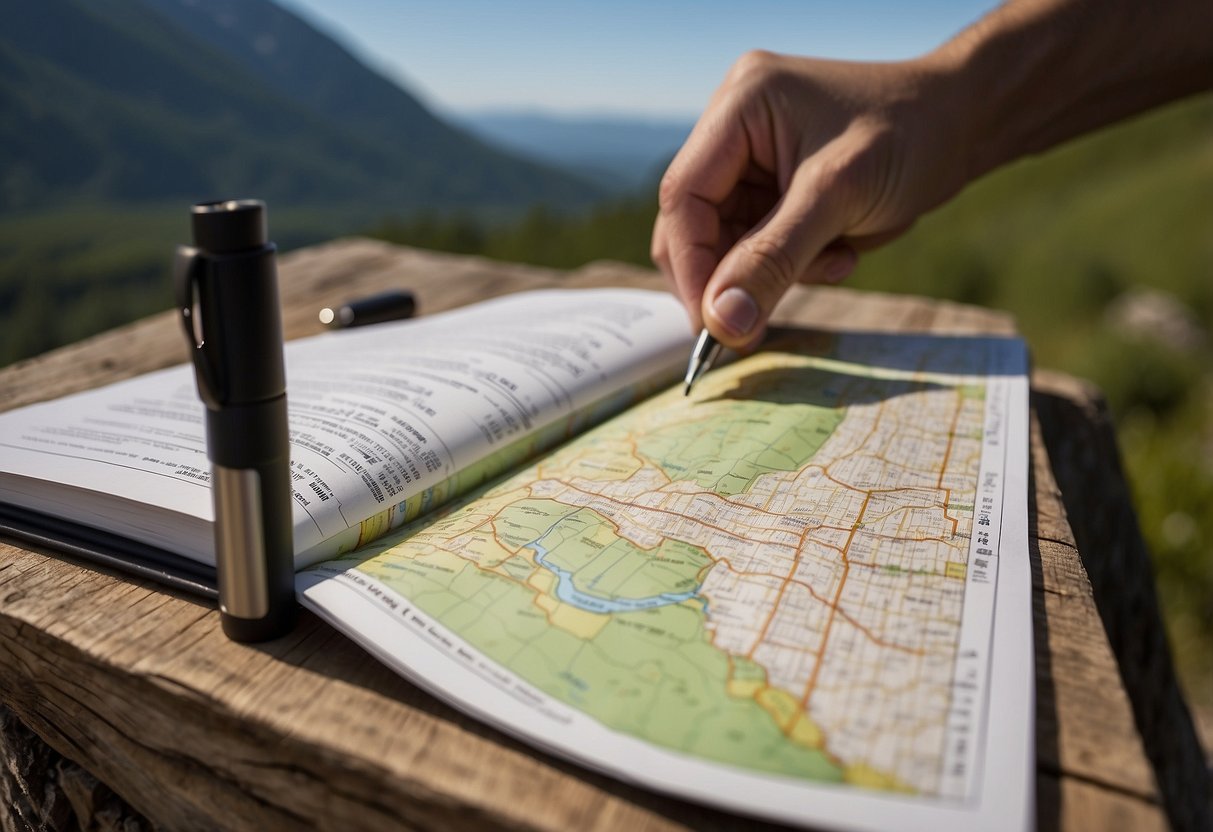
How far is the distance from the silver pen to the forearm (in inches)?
25.4

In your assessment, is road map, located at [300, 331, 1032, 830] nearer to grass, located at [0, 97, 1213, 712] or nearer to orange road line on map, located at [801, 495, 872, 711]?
orange road line on map, located at [801, 495, 872, 711]

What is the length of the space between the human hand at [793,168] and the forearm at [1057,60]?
0.28 feet

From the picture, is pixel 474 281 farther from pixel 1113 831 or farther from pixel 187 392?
pixel 1113 831

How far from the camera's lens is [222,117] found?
28.8m

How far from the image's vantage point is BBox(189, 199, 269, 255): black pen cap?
1.69 ft

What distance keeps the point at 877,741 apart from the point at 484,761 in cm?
25

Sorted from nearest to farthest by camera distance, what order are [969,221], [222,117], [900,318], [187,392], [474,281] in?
1. [187,392]
2. [900,318]
3. [474,281]
4. [969,221]
5. [222,117]

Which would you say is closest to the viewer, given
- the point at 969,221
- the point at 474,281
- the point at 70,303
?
the point at 474,281

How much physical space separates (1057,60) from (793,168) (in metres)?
0.58

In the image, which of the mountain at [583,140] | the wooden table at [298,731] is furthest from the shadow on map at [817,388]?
the mountain at [583,140]

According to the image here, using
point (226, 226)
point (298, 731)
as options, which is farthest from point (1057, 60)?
point (298, 731)

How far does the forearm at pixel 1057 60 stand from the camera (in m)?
1.40

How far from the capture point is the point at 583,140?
391 feet

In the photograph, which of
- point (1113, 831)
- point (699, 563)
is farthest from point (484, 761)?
point (1113, 831)
